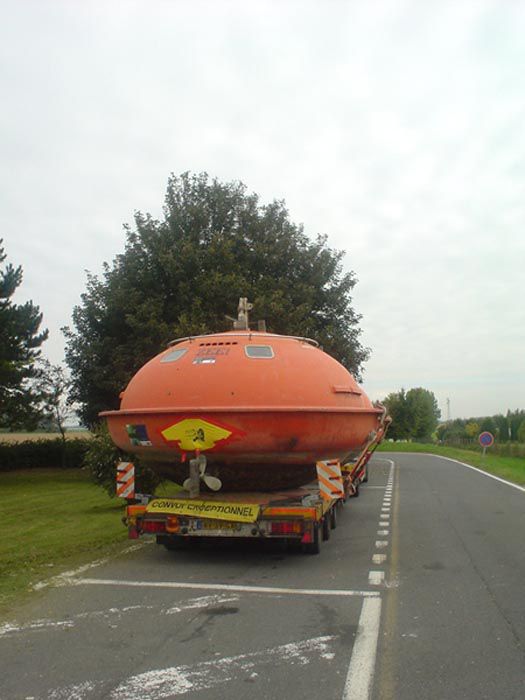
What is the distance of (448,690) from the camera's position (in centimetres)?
421

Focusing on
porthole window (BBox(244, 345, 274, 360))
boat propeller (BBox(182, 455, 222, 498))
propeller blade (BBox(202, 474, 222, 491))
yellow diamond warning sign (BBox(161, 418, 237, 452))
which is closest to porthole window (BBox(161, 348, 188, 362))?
porthole window (BBox(244, 345, 274, 360))

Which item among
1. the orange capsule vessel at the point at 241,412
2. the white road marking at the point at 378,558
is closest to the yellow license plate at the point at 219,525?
the orange capsule vessel at the point at 241,412

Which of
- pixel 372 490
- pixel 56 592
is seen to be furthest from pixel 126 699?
pixel 372 490

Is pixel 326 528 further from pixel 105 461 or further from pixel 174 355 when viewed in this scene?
pixel 105 461

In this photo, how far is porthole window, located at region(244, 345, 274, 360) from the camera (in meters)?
8.77

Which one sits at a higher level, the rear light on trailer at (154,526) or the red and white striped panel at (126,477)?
the red and white striped panel at (126,477)

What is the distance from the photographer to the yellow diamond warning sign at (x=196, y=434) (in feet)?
26.7

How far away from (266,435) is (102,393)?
17.7 metres

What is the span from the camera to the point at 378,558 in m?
8.62

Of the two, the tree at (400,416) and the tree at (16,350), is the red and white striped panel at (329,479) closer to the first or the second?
the tree at (16,350)

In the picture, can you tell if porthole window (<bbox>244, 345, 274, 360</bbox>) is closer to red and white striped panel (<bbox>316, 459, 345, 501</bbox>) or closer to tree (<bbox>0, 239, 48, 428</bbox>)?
red and white striped panel (<bbox>316, 459, 345, 501</bbox>)

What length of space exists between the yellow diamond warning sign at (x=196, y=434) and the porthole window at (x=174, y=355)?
3.83ft

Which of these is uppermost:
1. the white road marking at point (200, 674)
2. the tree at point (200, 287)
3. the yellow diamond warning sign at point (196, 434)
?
the tree at point (200, 287)

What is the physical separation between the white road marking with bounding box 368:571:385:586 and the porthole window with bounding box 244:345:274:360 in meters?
2.93
